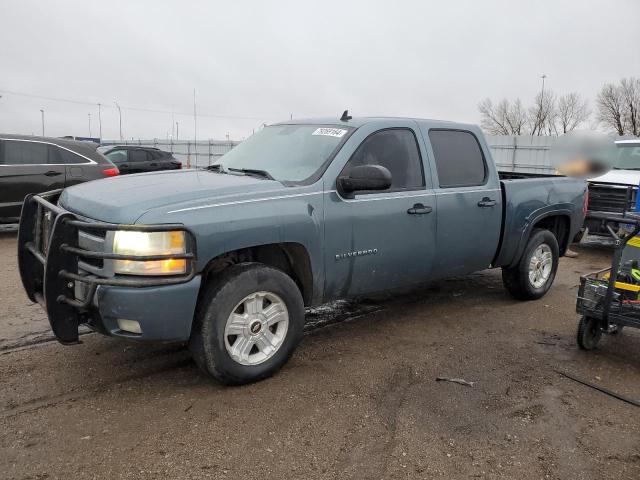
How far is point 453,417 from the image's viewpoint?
10.9 feet

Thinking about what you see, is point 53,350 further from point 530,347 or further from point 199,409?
point 530,347

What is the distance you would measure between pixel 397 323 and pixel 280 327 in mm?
1700

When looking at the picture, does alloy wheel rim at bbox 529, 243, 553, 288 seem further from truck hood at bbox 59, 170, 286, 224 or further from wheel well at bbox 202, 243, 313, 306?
truck hood at bbox 59, 170, 286, 224

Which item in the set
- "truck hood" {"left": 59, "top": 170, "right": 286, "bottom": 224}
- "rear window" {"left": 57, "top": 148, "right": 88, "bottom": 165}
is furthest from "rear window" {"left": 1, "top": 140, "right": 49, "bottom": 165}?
"truck hood" {"left": 59, "top": 170, "right": 286, "bottom": 224}

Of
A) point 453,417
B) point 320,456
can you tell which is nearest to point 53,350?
point 320,456

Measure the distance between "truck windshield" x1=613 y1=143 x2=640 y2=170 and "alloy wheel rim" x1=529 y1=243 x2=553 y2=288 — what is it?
4268 millimetres

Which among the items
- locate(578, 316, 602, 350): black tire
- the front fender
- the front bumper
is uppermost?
the front fender

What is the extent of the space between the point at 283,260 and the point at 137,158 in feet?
43.0

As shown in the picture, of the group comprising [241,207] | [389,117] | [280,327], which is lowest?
[280,327]

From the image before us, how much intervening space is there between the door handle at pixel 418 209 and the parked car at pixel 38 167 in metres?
6.72

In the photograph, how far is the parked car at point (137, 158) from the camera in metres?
15.2

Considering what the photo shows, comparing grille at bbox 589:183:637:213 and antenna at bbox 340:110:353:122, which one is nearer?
antenna at bbox 340:110:353:122

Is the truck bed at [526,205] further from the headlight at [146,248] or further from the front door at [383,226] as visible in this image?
the headlight at [146,248]

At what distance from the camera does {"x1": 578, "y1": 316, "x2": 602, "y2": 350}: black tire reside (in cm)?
445
